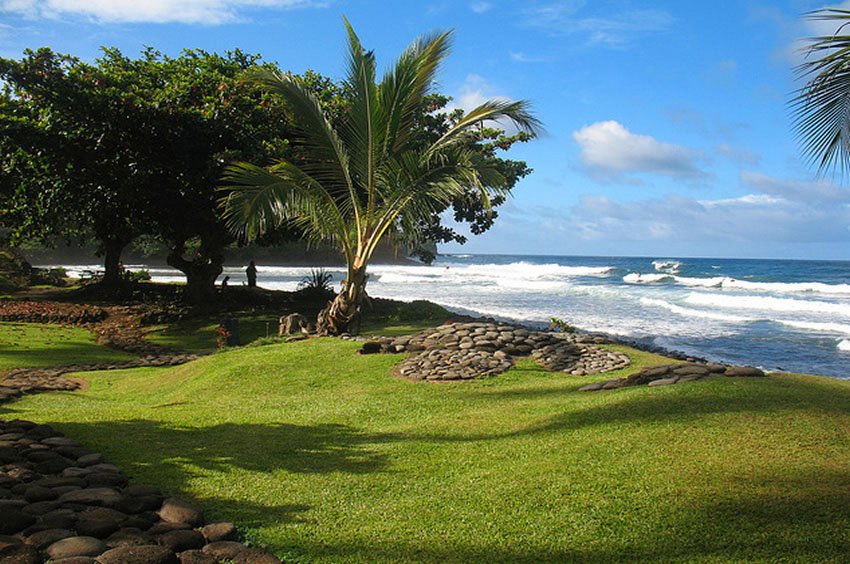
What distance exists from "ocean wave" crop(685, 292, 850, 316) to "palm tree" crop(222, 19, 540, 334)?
2282 centimetres

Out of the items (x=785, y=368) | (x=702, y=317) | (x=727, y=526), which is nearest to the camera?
(x=727, y=526)

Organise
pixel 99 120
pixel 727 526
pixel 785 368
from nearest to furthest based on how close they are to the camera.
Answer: pixel 727 526, pixel 785 368, pixel 99 120

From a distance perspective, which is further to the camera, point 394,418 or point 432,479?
point 394,418

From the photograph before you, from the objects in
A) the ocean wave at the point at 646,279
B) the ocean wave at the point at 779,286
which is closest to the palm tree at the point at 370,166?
the ocean wave at the point at 779,286

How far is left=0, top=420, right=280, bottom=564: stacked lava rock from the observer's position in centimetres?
332

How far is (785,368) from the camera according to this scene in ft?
47.2

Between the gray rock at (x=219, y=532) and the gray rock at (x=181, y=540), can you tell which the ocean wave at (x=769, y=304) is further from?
the gray rock at (x=181, y=540)

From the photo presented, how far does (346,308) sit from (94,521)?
30.5 feet

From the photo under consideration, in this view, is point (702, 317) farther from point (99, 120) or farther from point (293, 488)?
point (293, 488)

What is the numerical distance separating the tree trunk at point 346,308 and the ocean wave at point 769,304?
23.0 m

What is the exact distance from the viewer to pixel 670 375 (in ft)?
25.8

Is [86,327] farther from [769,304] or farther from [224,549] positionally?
[769,304]

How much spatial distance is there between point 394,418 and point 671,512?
147 inches

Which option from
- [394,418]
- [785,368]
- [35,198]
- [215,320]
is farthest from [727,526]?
[35,198]
